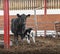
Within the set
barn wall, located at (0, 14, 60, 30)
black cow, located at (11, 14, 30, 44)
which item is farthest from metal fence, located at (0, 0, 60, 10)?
black cow, located at (11, 14, 30, 44)

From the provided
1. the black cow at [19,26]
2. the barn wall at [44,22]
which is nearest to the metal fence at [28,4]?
the barn wall at [44,22]

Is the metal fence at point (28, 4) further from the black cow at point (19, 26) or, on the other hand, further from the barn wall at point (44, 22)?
the black cow at point (19, 26)

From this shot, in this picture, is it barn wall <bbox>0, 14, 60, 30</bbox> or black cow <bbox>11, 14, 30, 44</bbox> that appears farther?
barn wall <bbox>0, 14, 60, 30</bbox>

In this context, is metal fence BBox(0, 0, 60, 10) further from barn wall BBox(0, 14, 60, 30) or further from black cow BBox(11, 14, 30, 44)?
black cow BBox(11, 14, 30, 44)

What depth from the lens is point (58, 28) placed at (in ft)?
39.7

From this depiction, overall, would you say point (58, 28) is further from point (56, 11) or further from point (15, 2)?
point (15, 2)

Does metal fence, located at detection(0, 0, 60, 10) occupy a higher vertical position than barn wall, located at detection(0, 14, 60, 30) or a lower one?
higher

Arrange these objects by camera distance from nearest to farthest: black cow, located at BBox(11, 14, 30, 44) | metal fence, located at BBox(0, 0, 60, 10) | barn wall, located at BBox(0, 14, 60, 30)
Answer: black cow, located at BBox(11, 14, 30, 44) < barn wall, located at BBox(0, 14, 60, 30) < metal fence, located at BBox(0, 0, 60, 10)

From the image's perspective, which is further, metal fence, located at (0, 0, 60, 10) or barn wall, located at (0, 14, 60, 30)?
metal fence, located at (0, 0, 60, 10)

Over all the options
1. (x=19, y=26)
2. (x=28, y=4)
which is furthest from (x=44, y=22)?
(x=19, y=26)

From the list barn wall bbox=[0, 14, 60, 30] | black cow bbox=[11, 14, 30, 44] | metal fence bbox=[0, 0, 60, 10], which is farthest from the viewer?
metal fence bbox=[0, 0, 60, 10]

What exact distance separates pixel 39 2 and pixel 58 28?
3485mm

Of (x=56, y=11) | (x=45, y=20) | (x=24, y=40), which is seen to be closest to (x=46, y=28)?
(x=45, y=20)

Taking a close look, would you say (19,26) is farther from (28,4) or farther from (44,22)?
(28,4)
